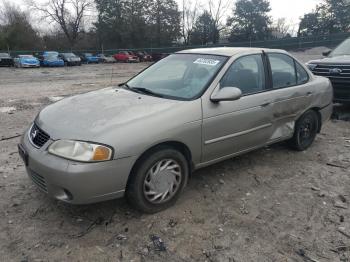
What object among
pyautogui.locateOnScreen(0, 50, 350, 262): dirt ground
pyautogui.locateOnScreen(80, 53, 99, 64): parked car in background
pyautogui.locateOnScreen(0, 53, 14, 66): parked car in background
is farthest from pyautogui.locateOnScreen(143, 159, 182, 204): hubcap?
pyautogui.locateOnScreen(80, 53, 99, 64): parked car in background

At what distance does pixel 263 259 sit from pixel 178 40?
2066 inches

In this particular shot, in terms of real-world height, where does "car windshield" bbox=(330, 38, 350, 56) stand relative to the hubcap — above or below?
above

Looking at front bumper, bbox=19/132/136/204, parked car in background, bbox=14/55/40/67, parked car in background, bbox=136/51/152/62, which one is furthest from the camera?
parked car in background, bbox=136/51/152/62

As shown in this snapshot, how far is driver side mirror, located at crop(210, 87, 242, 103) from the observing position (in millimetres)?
3697

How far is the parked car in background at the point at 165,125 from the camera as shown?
9.90 ft

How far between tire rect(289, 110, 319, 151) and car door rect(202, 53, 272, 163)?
2.69 ft

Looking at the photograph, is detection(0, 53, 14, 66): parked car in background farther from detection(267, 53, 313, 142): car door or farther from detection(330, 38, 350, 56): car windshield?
detection(267, 53, 313, 142): car door

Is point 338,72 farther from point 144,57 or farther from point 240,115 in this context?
point 144,57

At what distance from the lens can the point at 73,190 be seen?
2.96 m

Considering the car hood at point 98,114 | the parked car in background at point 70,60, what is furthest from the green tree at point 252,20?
the car hood at point 98,114

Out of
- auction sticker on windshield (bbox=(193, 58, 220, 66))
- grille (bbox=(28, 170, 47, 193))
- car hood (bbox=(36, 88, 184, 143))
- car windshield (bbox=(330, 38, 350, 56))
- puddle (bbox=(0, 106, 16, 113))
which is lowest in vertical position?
puddle (bbox=(0, 106, 16, 113))

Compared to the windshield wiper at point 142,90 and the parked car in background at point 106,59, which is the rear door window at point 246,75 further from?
the parked car in background at point 106,59

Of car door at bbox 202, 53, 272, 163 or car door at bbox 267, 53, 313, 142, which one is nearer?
car door at bbox 202, 53, 272, 163

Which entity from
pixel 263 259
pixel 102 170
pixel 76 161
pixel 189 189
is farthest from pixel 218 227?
pixel 76 161
